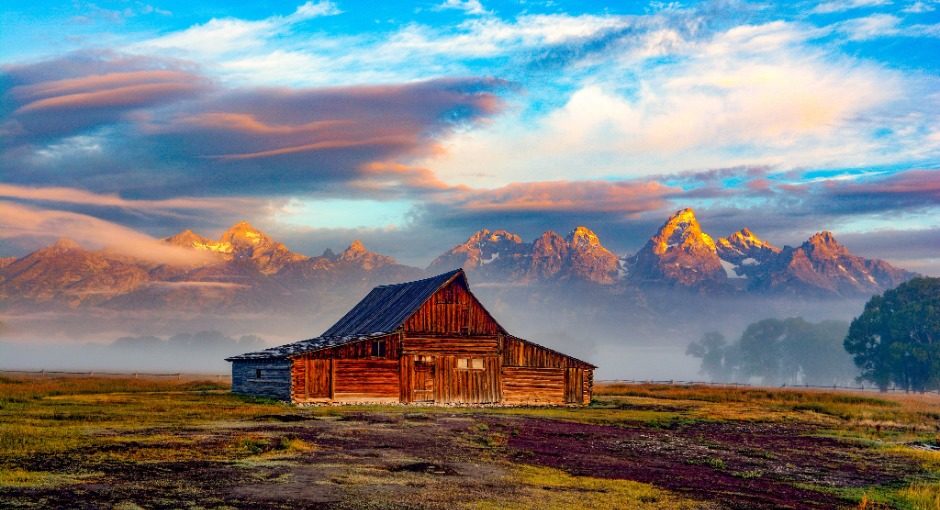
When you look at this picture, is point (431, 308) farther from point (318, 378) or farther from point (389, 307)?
point (318, 378)

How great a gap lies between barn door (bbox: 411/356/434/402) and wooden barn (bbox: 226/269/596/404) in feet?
0.22

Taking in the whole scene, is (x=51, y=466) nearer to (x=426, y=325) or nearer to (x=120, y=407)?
(x=120, y=407)

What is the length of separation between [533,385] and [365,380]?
41.7 ft

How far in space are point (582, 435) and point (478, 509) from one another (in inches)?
862

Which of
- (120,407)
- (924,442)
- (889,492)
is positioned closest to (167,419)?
(120,407)

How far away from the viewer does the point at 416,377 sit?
6388 cm

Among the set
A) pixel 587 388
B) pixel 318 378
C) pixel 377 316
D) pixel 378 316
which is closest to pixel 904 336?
pixel 587 388

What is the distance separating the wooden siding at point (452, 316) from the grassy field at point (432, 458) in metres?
9.61

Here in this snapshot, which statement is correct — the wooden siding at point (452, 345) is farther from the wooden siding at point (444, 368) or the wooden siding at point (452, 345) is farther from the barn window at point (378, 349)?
the barn window at point (378, 349)

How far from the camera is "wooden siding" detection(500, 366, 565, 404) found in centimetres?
6688

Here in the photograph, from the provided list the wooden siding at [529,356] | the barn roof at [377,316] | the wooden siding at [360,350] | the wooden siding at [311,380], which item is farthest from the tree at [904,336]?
the wooden siding at [311,380]

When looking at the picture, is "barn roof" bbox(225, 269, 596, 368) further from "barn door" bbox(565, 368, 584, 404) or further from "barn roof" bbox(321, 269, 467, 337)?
"barn door" bbox(565, 368, 584, 404)

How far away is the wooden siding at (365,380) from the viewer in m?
60.9

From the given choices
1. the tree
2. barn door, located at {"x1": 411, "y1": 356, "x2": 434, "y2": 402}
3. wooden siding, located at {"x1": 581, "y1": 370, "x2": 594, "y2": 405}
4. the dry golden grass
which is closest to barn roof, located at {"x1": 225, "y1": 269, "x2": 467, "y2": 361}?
barn door, located at {"x1": 411, "y1": 356, "x2": 434, "y2": 402}
